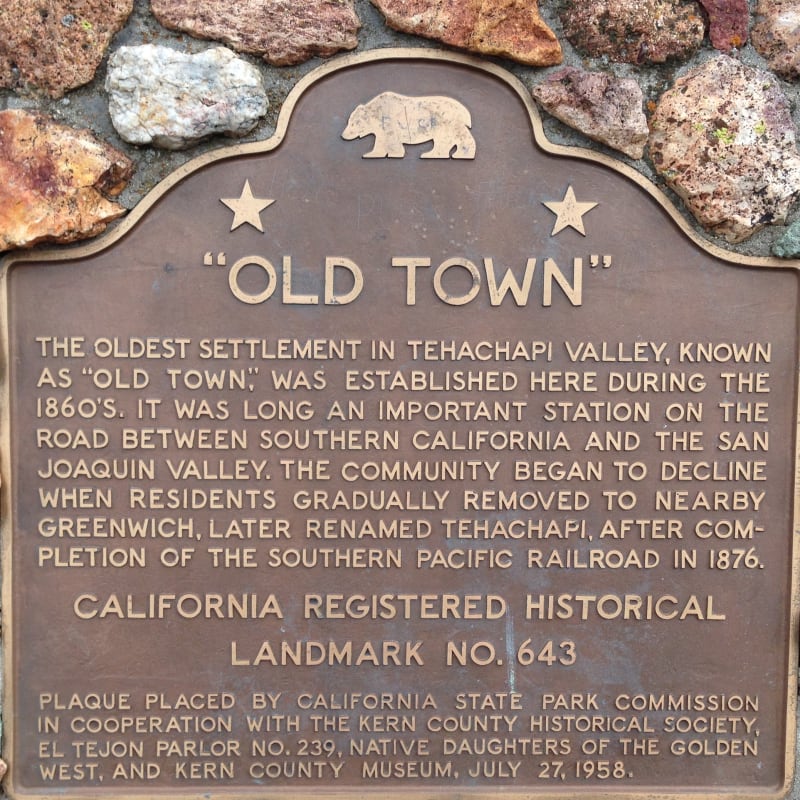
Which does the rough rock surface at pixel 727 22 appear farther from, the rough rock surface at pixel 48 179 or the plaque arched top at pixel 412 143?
the rough rock surface at pixel 48 179

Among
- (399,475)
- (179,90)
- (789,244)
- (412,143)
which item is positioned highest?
(179,90)

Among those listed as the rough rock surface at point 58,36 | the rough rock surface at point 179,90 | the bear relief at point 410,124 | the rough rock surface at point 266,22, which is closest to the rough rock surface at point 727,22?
the bear relief at point 410,124

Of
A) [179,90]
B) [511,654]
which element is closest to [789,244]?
[511,654]

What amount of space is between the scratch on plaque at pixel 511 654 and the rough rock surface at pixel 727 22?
165 cm

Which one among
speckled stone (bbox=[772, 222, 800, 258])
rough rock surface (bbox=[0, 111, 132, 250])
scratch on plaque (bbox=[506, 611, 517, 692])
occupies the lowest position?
scratch on plaque (bbox=[506, 611, 517, 692])

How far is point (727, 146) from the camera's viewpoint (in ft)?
7.04

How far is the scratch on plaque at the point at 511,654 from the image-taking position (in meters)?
2.24

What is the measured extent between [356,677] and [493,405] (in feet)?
2.76

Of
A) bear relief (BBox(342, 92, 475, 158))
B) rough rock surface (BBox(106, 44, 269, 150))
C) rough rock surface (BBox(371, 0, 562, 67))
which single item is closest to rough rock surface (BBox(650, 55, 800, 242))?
rough rock surface (BBox(371, 0, 562, 67))

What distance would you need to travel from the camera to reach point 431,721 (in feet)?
7.39

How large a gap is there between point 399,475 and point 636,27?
134 cm

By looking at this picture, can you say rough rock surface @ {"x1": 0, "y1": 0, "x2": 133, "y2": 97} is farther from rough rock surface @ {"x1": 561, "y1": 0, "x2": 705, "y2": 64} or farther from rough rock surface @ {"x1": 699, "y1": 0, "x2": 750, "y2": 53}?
rough rock surface @ {"x1": 699, "y1": 0, "x2": 750, "y2": 53}

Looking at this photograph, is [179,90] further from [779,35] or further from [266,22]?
[779,35]

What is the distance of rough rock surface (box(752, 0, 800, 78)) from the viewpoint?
7.06 feet
